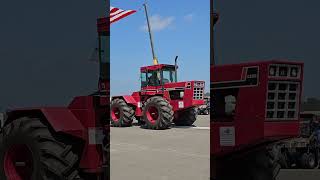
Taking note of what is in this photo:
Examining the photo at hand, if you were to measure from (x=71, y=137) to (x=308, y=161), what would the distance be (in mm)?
4989

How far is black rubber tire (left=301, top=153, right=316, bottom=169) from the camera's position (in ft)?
26.4

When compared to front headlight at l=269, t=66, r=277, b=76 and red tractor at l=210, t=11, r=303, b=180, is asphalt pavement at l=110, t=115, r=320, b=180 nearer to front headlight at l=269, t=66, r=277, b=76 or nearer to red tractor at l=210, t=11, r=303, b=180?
red tractor at l=210, t=11, r=303, b=180

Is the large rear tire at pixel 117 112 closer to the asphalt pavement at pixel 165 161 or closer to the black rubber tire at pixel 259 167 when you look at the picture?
the asphalt pavement at pixel 165 161

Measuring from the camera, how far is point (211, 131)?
4.46 metres

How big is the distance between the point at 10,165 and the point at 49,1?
2.01m

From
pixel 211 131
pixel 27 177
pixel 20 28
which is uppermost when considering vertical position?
pixel 20 28

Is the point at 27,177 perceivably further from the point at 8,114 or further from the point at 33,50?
the point at 33,50

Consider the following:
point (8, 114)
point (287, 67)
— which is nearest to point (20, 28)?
point (8, 114)

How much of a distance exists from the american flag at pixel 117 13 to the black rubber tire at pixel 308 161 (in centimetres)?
488

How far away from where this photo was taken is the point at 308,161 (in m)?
8.32

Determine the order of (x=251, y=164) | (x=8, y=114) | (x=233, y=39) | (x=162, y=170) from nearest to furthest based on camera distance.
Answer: (x=233, y=39) → (x=251, y=164) → (x=162, y=170) → (x=8, y=114)

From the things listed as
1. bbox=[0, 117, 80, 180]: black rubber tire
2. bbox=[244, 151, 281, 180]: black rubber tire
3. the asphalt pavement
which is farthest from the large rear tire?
bbox=[244, 151, 281, 180]: black rubber tire

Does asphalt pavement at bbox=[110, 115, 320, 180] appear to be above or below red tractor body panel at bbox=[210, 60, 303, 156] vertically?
below

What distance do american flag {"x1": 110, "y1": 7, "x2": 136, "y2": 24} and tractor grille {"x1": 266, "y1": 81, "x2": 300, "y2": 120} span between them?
1504 millimetres
